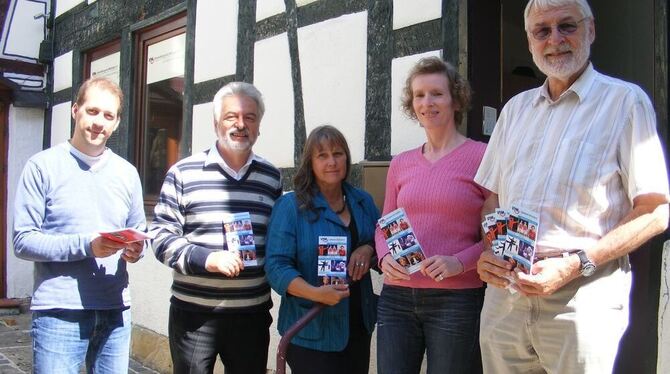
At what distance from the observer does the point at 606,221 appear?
1777 mm

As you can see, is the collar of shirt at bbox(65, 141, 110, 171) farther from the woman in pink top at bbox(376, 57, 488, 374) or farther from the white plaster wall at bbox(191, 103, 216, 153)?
the white plaster wall at bbox(191, 103, 216, 153)

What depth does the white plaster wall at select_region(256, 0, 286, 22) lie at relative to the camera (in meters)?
4.16

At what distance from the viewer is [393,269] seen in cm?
221

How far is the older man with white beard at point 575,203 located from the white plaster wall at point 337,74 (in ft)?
5.52

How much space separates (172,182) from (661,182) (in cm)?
172

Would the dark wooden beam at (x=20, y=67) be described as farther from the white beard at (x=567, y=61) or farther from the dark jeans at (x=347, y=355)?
the white beard at (x=567, y=61)

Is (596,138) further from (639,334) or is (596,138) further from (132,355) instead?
(132,355)

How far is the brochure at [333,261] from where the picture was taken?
2.35 m

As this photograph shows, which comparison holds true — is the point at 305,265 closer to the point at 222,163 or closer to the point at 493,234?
the point at 222,163

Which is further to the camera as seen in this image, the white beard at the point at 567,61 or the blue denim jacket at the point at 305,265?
the blue denim jacket at the point at 305,265

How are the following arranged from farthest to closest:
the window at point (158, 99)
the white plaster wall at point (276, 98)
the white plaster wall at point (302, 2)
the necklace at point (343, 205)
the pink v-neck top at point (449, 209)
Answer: the window at point (158, 99) < the white plaster wall at point (276, 98) < the white plaster wall at point (302, 2) < the necklace at point (343, 205) < the pink v-neck top at point (449, 209)

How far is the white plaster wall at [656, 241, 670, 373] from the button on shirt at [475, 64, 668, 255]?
0.75 meters

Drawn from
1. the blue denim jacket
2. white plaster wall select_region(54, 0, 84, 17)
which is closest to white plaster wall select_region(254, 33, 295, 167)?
the blue denim jacket

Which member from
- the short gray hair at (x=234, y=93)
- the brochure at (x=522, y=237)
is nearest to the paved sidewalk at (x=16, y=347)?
the short gray hair at (x=234, y=93)
